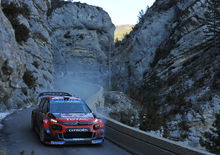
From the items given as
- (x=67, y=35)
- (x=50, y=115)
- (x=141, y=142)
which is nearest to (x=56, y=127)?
(x=50, y=115)

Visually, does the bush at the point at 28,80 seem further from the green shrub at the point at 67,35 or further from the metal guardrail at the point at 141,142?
the green shrub at the point at 67,35

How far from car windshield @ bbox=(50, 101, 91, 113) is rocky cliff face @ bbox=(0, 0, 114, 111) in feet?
17.3

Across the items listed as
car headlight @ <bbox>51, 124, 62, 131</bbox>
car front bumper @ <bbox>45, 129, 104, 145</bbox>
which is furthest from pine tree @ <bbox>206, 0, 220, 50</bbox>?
car headlight @ <bbox>51, 124, 62, 131</bbox>

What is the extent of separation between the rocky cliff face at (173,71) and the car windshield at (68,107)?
3.81 m

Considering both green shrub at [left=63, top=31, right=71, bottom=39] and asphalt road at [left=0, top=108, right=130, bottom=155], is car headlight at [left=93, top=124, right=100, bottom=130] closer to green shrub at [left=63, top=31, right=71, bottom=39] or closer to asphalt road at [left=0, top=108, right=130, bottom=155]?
asphalt road at [left=0, top=108, right=130, bottom=155]

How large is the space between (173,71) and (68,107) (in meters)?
25.3

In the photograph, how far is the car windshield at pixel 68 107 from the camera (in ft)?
30.2

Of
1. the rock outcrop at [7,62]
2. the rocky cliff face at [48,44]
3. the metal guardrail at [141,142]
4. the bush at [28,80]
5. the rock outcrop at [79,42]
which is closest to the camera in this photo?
the metal guardrail at [141,142]

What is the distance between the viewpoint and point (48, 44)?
38.6 metres

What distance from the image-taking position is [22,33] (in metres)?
26.7

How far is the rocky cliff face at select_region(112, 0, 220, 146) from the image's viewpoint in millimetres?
19719

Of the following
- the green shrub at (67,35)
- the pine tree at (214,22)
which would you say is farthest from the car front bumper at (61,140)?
the green shrub at (67,35)

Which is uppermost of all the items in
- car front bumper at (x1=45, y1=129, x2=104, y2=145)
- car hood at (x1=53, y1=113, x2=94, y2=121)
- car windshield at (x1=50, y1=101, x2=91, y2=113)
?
car windshield at (x1=50, y1=101, x2=91, y2=113)

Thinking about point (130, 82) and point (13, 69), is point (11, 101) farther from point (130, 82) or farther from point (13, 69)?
point (130, 82)
